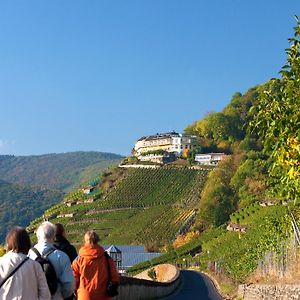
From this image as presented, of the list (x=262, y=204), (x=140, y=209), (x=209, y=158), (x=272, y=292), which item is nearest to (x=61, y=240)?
(x=272, y=292)

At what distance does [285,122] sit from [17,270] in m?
→ 4.57

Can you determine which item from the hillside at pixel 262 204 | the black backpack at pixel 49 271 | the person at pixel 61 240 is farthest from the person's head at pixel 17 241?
the hillside at pixel 262 204

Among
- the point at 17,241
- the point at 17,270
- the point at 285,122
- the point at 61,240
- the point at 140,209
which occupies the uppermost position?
the point at 285,122

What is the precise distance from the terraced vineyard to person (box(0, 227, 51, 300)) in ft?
267

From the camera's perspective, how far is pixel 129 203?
116375mm

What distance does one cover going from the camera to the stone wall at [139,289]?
1638 centimetres

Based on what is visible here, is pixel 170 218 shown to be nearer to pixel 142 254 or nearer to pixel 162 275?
pixel 142 254

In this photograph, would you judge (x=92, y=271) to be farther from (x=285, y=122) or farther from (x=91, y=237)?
(x=285, y=122)

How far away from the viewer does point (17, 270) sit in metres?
6.43

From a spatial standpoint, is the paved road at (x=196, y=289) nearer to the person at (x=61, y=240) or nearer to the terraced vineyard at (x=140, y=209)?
the person at (x=61, y=240)

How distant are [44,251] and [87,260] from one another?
181cm

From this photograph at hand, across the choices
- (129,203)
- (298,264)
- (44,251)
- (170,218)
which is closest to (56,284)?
(44,251)

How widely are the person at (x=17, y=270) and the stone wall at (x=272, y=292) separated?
28.7ft

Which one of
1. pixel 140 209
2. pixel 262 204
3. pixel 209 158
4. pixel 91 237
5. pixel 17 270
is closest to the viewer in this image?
pixel 17 270
